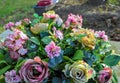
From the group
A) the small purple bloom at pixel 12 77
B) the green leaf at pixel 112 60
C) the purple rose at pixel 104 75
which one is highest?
→ the small purple bloom at pixel 12 77

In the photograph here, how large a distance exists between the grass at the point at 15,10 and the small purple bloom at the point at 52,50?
6.56 m

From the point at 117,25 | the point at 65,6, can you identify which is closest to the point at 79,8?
the point at 65,6

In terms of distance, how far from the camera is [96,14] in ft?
28.5

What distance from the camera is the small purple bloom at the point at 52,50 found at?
129 inches

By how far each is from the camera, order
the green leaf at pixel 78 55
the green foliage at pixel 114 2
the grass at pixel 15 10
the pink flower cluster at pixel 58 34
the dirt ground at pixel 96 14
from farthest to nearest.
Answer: the grass at pixel 15 10 → the green foliage at pixel 114 2 → the dirt ground at pixel 96 14 → the pink flower cluster at pixel 58 34 → the green leaf at pixel 78 55

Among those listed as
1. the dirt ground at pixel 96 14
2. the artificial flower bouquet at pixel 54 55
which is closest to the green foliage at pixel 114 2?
the dirt ground at pixel 96 14

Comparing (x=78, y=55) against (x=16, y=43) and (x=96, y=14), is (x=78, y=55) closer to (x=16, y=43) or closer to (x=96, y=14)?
(x=16, y=43)

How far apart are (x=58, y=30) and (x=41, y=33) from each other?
147 mm

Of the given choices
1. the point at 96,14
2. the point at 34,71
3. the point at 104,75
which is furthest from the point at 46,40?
the point at 96,14

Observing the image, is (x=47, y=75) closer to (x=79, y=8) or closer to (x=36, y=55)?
(x=36, y=55)

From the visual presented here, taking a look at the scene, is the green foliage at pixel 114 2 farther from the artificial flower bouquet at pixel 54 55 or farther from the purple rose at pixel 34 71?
the purple rose at pixel 34 71

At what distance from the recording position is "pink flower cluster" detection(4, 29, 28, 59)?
341 cm

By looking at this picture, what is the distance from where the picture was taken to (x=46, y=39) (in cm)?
346

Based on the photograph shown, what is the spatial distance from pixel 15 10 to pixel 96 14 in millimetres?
3112
